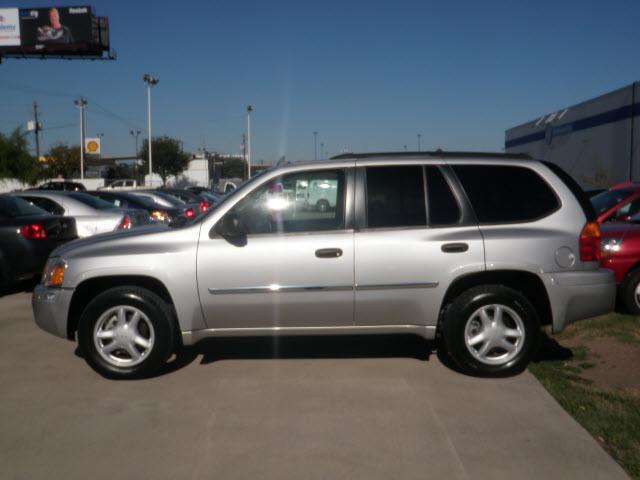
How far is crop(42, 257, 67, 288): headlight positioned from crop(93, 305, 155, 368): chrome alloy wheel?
499 mm

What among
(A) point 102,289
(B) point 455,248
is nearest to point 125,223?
(A) point 102,289

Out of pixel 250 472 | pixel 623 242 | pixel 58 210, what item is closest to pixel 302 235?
pixel 250 472

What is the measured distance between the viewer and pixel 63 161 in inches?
2306

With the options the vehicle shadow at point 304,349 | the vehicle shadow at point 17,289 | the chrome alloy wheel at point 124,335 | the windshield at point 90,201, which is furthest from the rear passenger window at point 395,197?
the windshield at point 90,201

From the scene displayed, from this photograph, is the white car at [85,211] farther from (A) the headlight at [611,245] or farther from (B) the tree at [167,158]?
(B) the tree at [167,158]

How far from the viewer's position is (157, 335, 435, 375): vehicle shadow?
6.35 metres

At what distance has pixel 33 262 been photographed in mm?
9664

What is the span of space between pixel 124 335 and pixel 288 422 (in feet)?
5.67

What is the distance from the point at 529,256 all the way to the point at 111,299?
348 cm

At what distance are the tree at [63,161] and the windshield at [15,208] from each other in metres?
48.3

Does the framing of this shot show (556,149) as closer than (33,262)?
No

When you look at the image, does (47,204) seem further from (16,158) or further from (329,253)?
(16,158)

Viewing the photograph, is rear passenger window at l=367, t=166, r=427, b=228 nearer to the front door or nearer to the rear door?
the rear door

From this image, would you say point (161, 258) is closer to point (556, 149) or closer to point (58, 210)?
point (58, 210)
